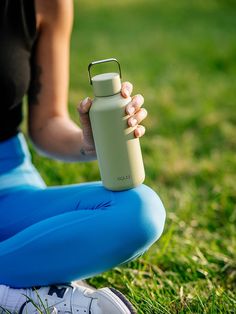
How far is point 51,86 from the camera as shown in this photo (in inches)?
112

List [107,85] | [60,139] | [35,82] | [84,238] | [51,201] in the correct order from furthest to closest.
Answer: [35,82] < [60,139] < [51,201] < [84,238] < [107,85]

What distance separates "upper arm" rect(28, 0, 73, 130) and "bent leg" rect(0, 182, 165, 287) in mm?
634

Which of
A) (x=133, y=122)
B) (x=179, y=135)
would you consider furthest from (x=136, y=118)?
(x=179, y=135)

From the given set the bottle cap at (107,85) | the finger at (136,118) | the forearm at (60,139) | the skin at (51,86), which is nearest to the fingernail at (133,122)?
the finger at (136,118)

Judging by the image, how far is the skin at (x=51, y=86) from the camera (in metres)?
2.73

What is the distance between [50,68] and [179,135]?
6.55 feet

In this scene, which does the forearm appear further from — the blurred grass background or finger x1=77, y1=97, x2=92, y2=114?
the blurred grass background

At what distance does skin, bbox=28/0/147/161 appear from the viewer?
2.73 m

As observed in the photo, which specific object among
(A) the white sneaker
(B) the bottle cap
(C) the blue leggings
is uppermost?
(B) the bottle cap

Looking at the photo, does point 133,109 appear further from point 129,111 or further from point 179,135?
point 179,135

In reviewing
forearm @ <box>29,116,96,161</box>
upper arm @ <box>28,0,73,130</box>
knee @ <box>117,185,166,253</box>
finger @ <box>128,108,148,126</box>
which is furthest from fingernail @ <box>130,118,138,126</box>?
upper arm @ <box>28,0,73,130</box>

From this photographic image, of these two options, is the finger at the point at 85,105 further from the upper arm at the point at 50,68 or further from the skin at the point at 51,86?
the upper arm at the point at 50,68

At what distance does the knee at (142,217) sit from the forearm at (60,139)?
413mm

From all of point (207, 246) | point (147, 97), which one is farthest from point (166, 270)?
point (147, 97)
